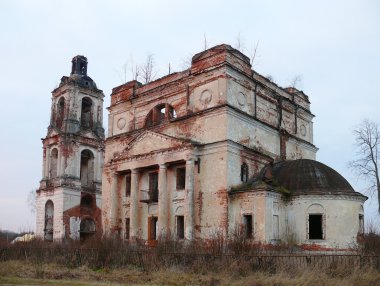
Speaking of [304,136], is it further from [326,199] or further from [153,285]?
[153,285]

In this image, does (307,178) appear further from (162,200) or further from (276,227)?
(162,200)

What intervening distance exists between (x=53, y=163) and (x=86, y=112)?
4.87 metres

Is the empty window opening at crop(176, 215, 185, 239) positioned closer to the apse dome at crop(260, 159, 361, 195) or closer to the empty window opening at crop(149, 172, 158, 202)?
the empty window opening at crop(149, 172, 158, 202)

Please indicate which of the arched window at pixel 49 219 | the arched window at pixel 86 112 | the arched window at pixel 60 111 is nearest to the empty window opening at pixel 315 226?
the arched window at pixel 49 219

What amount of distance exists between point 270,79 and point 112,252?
15.7m

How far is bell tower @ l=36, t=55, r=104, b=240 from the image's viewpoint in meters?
35.7

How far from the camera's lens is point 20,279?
1534cm

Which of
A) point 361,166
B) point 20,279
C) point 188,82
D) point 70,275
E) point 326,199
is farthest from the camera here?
point 361,166

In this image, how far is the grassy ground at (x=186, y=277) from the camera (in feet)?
45.9

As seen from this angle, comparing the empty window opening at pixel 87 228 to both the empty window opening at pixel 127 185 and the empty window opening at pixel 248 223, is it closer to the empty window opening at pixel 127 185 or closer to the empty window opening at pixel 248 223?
the empty window opening at pixel 127 185

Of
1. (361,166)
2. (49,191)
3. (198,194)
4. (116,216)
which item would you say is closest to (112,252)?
(198,194)

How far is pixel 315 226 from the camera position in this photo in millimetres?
23422

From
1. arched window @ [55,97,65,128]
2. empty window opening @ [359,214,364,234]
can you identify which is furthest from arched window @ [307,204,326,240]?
arched window @ [55,97,65,128]

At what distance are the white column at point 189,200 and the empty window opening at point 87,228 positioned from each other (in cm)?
1495
